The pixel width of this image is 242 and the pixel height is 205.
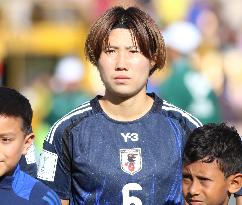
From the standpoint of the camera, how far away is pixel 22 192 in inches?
183

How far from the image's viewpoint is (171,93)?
10414mm

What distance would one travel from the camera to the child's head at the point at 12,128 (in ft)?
15.0

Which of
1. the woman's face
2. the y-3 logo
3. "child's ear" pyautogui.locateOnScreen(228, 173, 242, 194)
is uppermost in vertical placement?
the woman's face

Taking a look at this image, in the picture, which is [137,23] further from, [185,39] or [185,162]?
[185,39]

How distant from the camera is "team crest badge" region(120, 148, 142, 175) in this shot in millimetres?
5082

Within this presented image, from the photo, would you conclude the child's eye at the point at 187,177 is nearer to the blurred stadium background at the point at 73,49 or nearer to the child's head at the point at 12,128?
the child's head at the point at 12,128

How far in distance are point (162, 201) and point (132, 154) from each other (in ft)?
0.99

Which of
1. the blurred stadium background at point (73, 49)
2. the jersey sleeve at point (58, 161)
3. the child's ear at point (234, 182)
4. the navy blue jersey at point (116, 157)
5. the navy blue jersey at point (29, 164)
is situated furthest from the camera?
the blurred stadium background at point (73, 49)

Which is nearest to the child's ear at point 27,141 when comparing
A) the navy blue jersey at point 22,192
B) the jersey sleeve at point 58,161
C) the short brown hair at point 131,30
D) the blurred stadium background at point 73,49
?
the navy blue jersey at point 22,192

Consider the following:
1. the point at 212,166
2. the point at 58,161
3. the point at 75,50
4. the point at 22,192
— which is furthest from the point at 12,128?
the point at 75,50

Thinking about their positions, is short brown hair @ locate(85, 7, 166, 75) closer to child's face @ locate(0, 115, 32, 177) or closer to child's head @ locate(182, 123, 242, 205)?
child's head @ locate(182, 123, 242, 205)

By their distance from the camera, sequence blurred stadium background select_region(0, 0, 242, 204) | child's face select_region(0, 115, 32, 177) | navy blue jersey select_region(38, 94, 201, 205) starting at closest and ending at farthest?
child's face select_region(0, 115, 32, 177) → navy blue jersey select_region(38, 94, 201, 205) → blurred stadium background select_region(0, 0, 242, 204)

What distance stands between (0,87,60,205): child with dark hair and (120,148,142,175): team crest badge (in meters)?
0.51

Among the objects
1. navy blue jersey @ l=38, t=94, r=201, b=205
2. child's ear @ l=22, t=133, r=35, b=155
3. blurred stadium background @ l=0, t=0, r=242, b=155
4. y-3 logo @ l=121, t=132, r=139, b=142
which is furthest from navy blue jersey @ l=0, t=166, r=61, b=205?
blurred stadium background @ l=0, t=0, r=242, b=155
